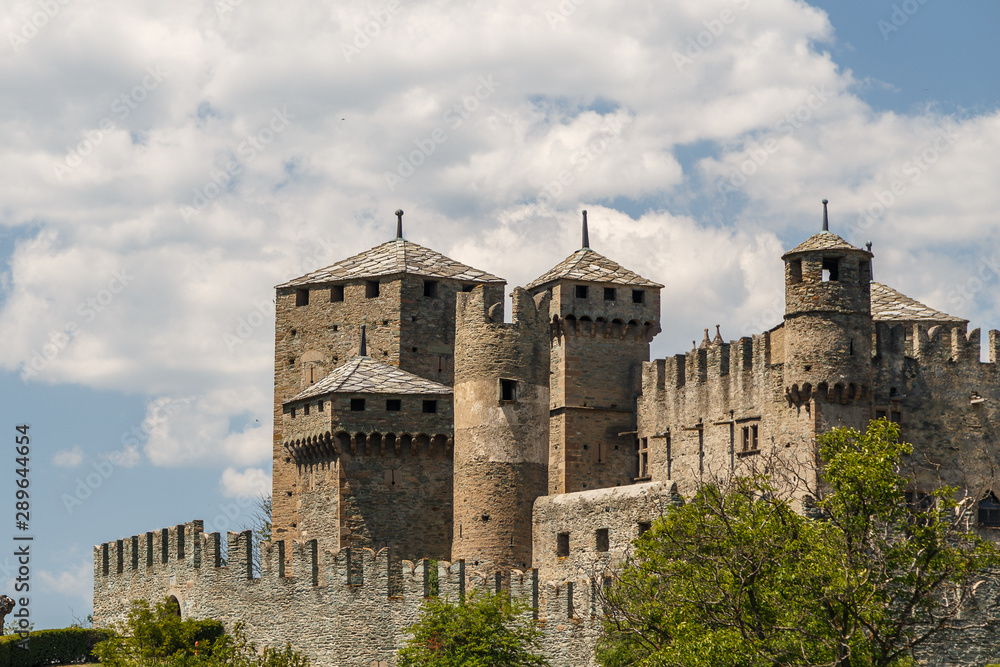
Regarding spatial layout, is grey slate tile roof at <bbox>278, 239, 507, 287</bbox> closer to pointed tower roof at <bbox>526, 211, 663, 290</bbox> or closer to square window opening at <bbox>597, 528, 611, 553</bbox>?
pointed tower roof at <bbox>526, 211, 663, 290</bbox>

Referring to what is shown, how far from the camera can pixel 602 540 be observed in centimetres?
5209

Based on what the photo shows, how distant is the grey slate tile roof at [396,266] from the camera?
68.2 meters

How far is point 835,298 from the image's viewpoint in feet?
189

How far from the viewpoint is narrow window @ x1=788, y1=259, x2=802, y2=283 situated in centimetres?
5800

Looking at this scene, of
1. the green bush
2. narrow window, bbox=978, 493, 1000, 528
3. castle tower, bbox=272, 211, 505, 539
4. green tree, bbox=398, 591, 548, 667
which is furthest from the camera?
castle tower, bbox=272, 211, 505, 539

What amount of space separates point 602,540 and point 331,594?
784 cm

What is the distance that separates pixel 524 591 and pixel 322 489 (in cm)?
1397

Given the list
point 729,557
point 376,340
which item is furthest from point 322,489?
point 729,557

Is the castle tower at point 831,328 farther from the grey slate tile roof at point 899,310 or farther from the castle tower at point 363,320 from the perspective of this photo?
the castle tower at point 363,320

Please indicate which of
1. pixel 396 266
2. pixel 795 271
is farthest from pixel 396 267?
pixel 795 271

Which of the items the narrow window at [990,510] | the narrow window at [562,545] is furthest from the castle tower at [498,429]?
the narrow window at [990,510]

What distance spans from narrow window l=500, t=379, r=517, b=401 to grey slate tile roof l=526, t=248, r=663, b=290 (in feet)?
35.8

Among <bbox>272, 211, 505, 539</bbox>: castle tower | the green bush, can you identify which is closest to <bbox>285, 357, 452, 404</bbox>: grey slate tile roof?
<bbox>272, 211, 505, 539</bbox>: castle tower

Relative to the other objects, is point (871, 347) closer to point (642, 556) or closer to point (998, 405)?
point (998, 405)
